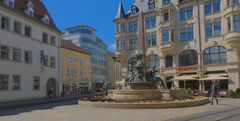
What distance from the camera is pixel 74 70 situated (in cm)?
6259

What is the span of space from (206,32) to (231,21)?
5.31 m

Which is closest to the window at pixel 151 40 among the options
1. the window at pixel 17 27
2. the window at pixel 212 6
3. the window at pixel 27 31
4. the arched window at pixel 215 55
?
the arched window at pixel 215 55

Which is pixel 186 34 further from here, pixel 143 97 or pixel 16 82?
pixel 143 97

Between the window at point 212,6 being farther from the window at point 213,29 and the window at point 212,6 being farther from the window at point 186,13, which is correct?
the window at point 186,13

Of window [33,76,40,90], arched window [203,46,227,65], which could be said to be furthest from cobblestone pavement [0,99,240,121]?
arched window [203,46,227,65]

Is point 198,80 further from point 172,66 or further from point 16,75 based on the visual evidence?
point 16,75

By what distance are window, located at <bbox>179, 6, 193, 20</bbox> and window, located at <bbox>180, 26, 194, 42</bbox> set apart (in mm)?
1702

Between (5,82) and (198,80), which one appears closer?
(5,82)

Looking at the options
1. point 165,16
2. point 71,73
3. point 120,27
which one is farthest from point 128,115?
point 71,73

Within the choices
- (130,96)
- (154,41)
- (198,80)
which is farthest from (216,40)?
(130,96)

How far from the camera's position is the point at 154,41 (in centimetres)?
5353

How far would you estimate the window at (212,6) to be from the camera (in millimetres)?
45281

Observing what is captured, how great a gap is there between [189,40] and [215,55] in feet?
16.4

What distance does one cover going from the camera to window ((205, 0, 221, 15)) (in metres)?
45.3
